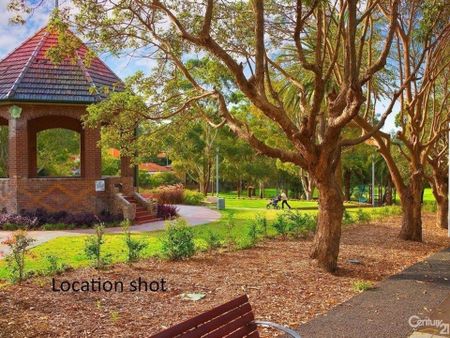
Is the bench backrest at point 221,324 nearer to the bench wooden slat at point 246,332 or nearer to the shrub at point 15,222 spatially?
the bench wooden slat at point 246,332

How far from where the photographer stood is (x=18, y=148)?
1738 centimetres

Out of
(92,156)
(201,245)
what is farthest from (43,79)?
(201,245)

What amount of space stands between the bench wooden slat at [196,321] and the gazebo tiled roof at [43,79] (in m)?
14.2

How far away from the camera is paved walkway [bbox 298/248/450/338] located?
5.52 meters

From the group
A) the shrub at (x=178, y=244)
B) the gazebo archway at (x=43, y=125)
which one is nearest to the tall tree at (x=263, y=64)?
the shrub at (x=178, y=244)

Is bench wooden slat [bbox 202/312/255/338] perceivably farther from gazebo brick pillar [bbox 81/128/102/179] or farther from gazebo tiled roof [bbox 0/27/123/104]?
gazebo brick pillar [bbox 81/128/102/179]

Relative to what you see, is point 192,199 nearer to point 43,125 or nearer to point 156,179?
point 43,125

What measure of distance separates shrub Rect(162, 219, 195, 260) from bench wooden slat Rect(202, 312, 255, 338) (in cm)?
591

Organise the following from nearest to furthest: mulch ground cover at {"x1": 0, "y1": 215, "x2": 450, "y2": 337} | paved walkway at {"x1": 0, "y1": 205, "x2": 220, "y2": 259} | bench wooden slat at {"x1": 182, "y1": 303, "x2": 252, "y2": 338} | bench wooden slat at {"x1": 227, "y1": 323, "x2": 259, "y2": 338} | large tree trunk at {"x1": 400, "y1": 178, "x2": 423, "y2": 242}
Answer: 1. bench wooden slat at {"x1": 182, "y1": 303, "x2": 252, "y2": 338}
2. bench wooden slat at {"x1": 227, "y1": 323, "x2": 259, "y2": 338}
3. mulch ground cover at {"x1": 0, "y1": 215, "x2": 450, "y2": 337}
4. large tree trunk at {"x1": 400, "y1": 178, "x2": 423, "y2": 242}
5. paved walkway at {"x1": 0, "y1": 205, "x2": 220, "y2": 259}

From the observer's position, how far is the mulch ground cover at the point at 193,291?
19.1 ft

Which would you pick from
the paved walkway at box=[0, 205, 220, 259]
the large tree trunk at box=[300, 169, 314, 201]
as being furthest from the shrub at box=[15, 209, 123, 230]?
the large tree trunk at box=[300, 169, 314, 201]

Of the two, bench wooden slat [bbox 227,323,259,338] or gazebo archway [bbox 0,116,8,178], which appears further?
gazebo archway [bbox 0,116,8,178]

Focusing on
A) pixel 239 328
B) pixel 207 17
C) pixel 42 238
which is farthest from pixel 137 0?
pixel 42 238

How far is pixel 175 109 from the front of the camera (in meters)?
11.2
